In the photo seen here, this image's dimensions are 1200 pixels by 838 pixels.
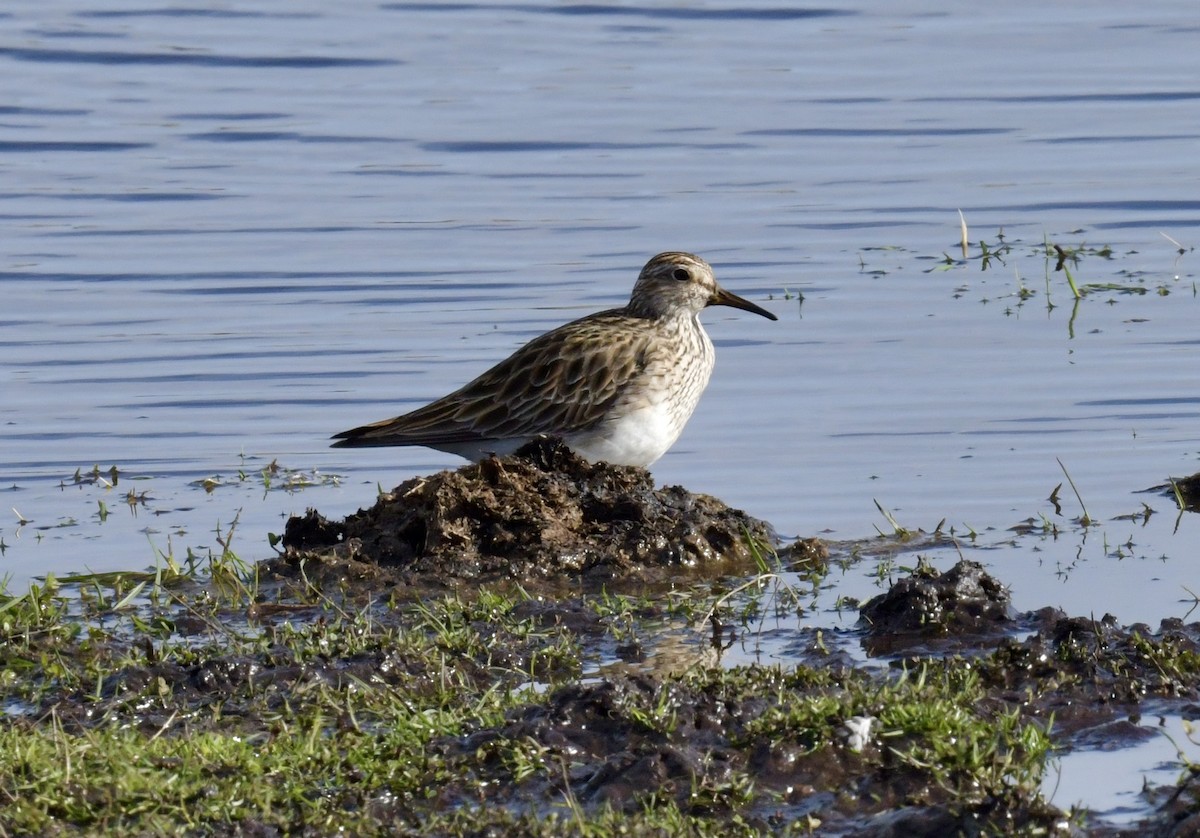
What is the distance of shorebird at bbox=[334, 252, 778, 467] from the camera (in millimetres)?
9023

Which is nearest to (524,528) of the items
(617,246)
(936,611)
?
(936,611)

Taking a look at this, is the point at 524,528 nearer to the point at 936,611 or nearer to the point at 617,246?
the point at 936,611

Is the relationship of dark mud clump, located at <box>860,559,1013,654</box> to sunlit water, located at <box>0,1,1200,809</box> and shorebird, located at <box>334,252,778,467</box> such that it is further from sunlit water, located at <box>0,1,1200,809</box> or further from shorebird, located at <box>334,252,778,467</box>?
shorebird, located at <box>334,252,778,467</box>

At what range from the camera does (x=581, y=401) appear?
29.6ft

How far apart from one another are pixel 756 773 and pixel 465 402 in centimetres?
433

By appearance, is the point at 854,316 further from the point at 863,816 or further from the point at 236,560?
the point at 863,816

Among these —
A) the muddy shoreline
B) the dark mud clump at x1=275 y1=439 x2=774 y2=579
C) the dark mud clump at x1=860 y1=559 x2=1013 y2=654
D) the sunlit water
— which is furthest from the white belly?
the dark mud clump at x1=860 y1=559 x2=1013 y2=654

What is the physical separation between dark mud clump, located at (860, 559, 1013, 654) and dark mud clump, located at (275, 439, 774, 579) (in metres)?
1.21

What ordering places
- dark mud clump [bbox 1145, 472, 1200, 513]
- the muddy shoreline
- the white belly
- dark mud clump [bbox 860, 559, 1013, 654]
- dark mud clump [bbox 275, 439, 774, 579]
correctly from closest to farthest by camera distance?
the muddy shoreline
dark mud clump [bbox 860, 559, 1013, 654]
dark mud clump [bbox 275, 439, 774, 579]
dark mud clump [bbox 1145, 472, 1200, 513]
the white belly

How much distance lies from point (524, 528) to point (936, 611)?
1848 millimetres

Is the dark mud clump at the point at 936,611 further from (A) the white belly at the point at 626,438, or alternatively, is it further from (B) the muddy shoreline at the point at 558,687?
(A) the white belly at the point at 626,438

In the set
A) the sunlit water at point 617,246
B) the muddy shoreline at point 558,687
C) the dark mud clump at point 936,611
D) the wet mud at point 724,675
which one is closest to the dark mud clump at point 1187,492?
the sunlit water at point 617,246

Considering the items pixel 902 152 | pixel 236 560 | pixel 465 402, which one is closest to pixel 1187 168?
pixel 902 152

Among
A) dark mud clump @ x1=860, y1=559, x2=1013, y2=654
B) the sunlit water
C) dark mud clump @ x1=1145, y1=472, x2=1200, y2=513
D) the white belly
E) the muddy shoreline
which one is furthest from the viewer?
the sunlit water
